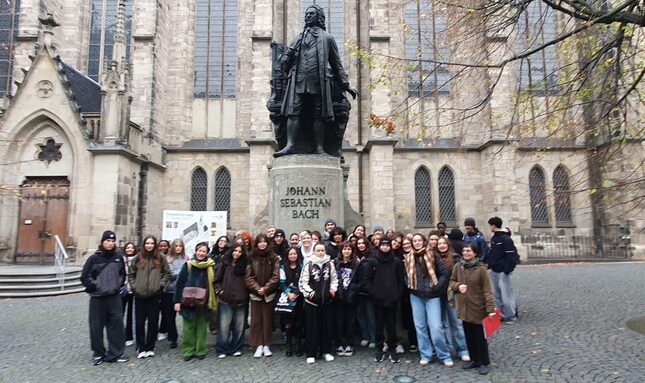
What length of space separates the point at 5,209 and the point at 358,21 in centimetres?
1811

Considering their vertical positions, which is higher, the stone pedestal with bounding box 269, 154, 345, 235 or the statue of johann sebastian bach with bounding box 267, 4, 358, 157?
the statue of johann sebastian bach with bounding box 267, 4, 358, 157

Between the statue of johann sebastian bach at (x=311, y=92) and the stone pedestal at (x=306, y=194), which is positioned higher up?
the statue of johann sebastian bach at (x=311, y=92)

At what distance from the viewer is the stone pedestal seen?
6.79m

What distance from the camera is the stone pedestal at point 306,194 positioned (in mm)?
6785

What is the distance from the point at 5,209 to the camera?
611 inches

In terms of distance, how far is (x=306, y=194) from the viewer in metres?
6.81

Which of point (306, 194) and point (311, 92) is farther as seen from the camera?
point (311, 92)

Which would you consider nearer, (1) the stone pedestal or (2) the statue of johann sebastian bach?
(1) the stone pedestal

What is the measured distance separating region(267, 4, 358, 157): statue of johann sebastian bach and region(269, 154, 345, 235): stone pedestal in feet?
1.36

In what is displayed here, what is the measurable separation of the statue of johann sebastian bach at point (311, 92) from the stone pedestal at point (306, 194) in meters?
0.41

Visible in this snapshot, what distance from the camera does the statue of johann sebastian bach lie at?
7070 millimetres

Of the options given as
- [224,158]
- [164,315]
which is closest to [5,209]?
[224,158]

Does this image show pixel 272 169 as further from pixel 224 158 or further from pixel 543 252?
pixel 543 252

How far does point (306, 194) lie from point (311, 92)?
177cm
